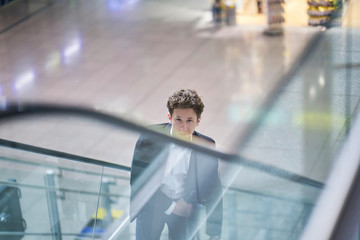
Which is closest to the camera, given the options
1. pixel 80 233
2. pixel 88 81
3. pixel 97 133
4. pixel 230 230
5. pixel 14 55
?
pixel 230 230

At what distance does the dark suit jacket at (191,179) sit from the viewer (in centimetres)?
212

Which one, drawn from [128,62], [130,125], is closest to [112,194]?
[130,125]

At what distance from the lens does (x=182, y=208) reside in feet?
7.45

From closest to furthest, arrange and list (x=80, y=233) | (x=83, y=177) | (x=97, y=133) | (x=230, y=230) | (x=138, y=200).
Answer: (x=230, y=230) < (x=138, y=200) < (x=80, y=233) < (x=83, y=177) < (x=97, y=133)

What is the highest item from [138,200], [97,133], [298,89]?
[298,89]

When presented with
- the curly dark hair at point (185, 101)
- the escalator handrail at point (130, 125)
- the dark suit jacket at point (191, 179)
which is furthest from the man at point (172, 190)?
the curly dark hair at point (185, 101)

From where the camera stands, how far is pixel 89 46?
529 inches

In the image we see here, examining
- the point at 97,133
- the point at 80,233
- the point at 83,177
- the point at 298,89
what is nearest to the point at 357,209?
the point at 298,89

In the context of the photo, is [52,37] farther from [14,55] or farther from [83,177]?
[83,177]

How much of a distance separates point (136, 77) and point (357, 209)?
1028 centimetres

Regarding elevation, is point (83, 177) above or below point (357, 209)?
below

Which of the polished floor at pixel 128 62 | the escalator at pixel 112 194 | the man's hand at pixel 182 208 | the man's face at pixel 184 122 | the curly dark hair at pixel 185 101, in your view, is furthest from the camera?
the polished floor at pixel 128 62

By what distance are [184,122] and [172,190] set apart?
535mm

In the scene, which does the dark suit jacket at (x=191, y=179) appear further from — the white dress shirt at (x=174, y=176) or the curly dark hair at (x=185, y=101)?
the curly dark hair at (x=185, y=101)
